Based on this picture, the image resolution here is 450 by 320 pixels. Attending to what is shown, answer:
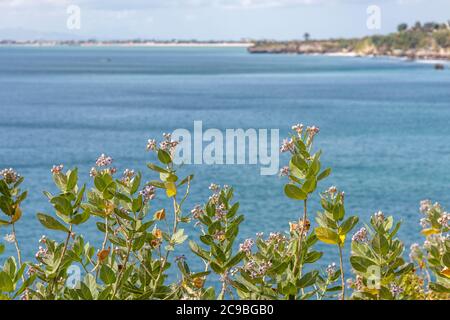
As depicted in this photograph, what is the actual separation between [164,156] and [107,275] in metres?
0.54

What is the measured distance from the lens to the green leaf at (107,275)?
288cm

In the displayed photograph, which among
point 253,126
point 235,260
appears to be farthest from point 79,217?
point 253,126

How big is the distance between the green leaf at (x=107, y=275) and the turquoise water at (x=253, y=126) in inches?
843

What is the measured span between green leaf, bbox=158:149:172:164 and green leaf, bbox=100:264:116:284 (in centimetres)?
50

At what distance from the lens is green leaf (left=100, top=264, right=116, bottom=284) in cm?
288

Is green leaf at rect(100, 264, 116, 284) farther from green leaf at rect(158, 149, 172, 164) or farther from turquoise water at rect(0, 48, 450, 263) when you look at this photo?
turquoise water at rect(0, 48, 450, 263)


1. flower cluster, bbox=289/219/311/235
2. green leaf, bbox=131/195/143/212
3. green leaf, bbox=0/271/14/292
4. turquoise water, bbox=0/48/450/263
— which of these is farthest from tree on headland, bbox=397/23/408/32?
green leaf, bbox=0/271/14/292

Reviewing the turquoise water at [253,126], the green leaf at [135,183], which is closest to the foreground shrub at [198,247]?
the green leaf at [135,183]

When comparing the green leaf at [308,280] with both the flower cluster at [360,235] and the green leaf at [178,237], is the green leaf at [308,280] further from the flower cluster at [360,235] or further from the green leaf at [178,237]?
the green leaf at [178,237]

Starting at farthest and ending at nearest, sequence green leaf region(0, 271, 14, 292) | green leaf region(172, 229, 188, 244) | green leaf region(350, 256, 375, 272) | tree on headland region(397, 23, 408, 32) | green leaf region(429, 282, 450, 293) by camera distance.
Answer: tree on headland region(397, 23, 408, 32), green leaf region(172, 229, 188, 244), green leaf region(429, 282, 450, 293), green leaf region(350, 256, 375, 272), green leaf region(0, 271, 14, 292)

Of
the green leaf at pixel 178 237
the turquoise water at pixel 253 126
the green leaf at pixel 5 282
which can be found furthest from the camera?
the turquoise water at pixel 253 126

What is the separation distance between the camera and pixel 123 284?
9.83 feet

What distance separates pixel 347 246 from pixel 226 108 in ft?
162

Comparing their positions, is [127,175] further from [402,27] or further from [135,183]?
[402,27]
